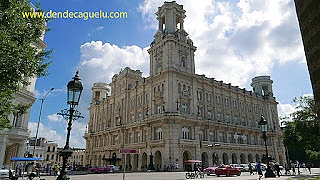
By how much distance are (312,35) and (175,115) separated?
35.7 metres

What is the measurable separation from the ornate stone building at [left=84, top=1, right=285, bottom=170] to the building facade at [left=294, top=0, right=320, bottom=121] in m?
35.4

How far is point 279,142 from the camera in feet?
202

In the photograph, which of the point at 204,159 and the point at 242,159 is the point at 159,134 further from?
the point at 242,159

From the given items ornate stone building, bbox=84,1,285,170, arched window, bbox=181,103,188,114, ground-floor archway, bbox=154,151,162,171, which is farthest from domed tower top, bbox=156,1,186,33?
ground-floor archway, bbox=154,151,162,171

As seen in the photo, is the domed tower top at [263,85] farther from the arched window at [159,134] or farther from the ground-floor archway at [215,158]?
the arched window at [159,134]

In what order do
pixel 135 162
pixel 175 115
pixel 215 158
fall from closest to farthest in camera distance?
pixel 175 115 < pixel 215 158 < pixel 135 162

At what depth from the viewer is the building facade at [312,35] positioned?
3014 mm

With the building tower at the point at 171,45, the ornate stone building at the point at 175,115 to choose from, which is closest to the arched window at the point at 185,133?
the ornate stone building at the point at 175,115

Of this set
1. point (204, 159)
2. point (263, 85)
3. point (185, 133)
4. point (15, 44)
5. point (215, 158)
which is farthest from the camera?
point (263, 85)

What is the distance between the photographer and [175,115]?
38438 millimetres

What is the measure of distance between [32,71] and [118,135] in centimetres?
4129

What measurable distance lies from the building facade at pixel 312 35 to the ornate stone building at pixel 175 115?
116 ft

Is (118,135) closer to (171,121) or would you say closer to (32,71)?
(171,121)

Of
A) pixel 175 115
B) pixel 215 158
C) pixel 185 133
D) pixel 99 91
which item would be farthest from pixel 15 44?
pixel 99 91
